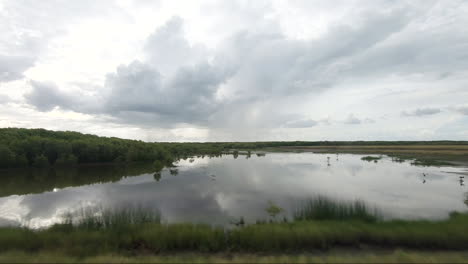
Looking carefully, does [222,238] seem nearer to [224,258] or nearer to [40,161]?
[224,258]

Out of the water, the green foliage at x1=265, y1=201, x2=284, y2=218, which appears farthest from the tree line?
the green foliage at x1=265, y1=201, x2=284, y2=218

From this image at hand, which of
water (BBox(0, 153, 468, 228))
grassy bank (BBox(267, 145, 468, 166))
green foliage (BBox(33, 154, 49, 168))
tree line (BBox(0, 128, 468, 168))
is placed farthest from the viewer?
grassy bank (BBox(267, 145, 468, 166))

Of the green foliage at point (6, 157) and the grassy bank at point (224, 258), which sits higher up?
the green foliage at point (6, 157)

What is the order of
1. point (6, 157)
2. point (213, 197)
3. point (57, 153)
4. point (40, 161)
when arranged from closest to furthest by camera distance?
1. point (213, 197)
2. point (6, 157)
3. point (40, 161)
4. point (57, 153)

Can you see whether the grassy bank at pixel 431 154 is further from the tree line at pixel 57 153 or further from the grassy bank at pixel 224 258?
the tree line at pixel 57 153

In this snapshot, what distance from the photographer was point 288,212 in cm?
1354

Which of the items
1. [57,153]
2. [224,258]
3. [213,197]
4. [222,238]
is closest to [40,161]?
[57,153]

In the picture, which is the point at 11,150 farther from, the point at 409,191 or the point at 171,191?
the point at 409,191

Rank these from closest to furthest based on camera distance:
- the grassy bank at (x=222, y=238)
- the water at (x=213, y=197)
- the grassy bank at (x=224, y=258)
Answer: the grassy bank at (x=224, y=258) < the grassy bank at (x=222, y=238) < the water at (x=213, y=197)

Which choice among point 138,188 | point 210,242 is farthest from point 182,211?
point 138,188

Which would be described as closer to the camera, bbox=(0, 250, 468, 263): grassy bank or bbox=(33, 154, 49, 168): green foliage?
bbox=(0, 250, 468, 263): grassy bank

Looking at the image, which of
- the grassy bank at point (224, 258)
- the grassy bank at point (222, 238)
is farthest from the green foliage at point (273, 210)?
the grassy bank at point (224, 258)

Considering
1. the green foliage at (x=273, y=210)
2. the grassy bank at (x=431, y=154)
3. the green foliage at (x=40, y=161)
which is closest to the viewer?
the green foliage at (x=273, y=210)

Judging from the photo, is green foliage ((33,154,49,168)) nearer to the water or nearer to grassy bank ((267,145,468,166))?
the water
